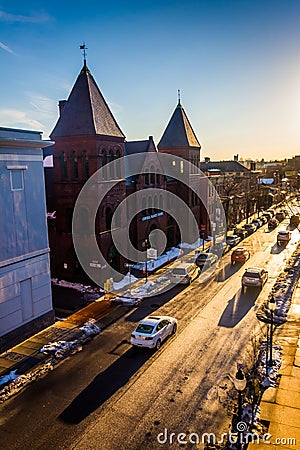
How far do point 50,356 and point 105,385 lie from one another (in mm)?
4019

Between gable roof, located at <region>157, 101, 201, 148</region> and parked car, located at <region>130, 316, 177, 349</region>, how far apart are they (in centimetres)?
2802

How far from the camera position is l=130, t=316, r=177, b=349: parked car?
18.2 m

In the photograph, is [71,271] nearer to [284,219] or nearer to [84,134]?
[84,134]

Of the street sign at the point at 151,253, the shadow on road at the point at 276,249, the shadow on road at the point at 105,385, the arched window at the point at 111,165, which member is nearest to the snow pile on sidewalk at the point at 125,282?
the street sign at the point at 151,253

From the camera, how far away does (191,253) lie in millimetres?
40062

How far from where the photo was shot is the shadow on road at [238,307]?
869 inches

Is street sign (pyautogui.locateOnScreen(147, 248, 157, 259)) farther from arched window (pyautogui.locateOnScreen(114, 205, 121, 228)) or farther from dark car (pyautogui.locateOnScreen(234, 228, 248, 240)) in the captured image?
dark car (pyautogui.locateOnScreen(234, 228, 248, 240))

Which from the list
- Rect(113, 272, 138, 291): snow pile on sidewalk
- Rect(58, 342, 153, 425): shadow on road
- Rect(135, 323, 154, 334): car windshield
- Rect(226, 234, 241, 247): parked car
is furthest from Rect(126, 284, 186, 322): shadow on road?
Rect(226, 234, 241, 247): parked car

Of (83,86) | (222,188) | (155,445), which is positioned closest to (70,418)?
(155,445)

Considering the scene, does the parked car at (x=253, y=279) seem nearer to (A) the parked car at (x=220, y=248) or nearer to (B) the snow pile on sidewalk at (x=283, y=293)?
(B) the snow pile on sidewalk at (x=283, y=293)

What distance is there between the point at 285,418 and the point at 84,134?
21.6m

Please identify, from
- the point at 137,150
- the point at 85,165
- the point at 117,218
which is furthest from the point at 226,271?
the point at 85,165

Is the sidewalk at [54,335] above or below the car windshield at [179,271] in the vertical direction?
below

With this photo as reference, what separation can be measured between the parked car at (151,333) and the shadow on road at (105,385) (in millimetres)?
505
